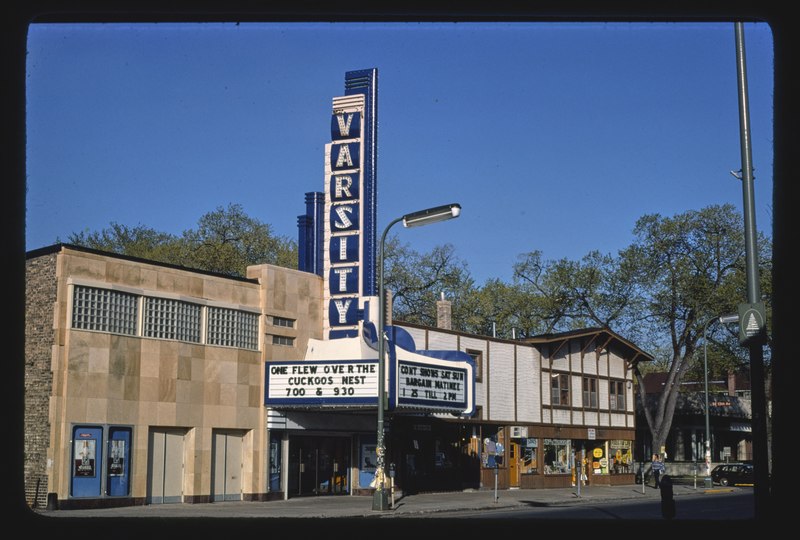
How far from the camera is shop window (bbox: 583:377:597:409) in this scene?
175ft

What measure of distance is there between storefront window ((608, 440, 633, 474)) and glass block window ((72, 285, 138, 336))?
3351 centimetres

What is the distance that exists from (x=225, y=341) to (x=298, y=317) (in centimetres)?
360

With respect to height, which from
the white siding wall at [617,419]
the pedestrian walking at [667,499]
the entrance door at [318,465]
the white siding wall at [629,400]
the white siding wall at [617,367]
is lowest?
the entrance door at [318,465]

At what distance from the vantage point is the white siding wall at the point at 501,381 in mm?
46281

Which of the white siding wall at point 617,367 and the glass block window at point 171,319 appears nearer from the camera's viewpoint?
the glass block window at point 171,319

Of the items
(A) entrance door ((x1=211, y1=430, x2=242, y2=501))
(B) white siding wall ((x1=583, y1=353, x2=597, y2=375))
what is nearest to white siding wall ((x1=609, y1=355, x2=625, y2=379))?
(B) white siding wall ((x1=583, y1=353, x2=597, y2=375))

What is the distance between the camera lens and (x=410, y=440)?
41875 mm

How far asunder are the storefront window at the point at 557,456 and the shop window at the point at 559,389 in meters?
2.09

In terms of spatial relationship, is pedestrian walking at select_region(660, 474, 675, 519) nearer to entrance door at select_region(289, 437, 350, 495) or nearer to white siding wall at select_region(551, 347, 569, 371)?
entrance door at select_region(289, 437, 350, 495)

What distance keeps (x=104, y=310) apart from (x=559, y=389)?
2818 cm

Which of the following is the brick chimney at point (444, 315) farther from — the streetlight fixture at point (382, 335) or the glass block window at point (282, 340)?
the streetlight fixture at point (382, 335)

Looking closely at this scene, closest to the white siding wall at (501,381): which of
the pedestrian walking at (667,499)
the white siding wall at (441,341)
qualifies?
the white siding wall at (441,341)
